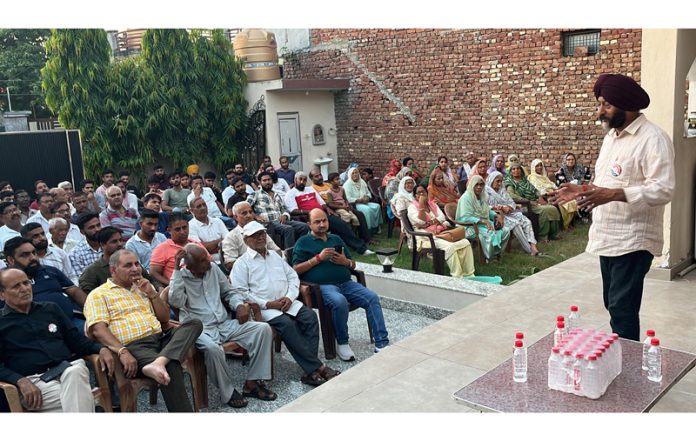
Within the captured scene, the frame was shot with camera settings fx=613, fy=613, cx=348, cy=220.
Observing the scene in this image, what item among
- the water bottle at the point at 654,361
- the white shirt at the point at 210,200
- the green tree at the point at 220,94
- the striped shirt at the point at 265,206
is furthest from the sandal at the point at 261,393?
the green tree at the point at 220,94

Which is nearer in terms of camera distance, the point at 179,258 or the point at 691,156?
the point at 179,258

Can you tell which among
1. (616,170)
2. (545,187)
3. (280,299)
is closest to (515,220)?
(545,187)

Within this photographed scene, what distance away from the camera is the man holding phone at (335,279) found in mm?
4820

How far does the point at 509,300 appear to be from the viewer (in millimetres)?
5129

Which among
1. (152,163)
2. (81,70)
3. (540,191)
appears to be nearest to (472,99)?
(540,191)

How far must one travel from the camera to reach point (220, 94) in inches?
537

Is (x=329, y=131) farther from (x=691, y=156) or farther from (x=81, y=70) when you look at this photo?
(x=691, y=156)

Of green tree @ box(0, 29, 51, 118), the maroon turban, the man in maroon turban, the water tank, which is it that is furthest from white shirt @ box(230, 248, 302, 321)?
green tree @ box(0, 29, 51, 118)

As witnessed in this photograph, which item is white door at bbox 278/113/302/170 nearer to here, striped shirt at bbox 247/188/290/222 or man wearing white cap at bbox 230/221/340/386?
striped shirt at bbox 247/188/290/222

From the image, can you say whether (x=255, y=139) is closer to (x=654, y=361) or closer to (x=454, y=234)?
(x=454, y=234)

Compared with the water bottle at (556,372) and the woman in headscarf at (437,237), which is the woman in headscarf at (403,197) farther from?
the water bottle at (556,372)

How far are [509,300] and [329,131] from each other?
10.4 meters

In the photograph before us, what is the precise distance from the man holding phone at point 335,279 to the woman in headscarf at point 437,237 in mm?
1826

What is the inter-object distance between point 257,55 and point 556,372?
12489mm
